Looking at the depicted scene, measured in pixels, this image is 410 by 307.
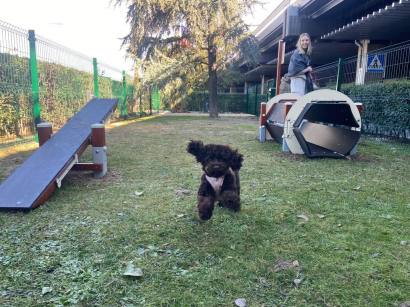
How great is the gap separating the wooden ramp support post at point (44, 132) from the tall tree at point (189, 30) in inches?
550

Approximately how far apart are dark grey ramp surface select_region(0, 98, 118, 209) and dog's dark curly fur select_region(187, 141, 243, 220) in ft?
5.17

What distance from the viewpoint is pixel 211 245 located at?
96.0 inches

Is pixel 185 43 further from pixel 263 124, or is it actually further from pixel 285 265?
pixel 285 265

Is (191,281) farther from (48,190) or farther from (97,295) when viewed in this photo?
(48,190)

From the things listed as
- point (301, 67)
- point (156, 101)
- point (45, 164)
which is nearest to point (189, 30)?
point (156, 101)

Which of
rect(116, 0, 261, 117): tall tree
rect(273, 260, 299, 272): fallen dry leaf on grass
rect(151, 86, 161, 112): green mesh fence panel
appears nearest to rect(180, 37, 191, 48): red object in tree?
rect(116, 0, 261, 117): tall tree

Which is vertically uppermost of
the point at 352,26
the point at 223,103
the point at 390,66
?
the point at 352,26

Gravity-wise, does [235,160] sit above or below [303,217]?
above

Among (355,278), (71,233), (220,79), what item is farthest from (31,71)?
(220,79)

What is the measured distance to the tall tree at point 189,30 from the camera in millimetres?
17281

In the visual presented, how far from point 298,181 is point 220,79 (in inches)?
→ 761

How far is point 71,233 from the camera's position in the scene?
265 centimetres

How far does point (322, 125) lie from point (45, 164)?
15.6 ft

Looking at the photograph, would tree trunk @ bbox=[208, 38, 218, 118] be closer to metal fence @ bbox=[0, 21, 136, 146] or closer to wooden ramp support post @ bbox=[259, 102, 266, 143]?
metal fence @ bbox=[0, 21, 136, 146]
